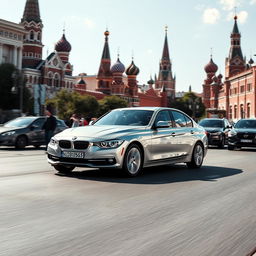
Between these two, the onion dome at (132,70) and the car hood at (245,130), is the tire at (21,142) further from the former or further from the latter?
the onion dome at (132,70)

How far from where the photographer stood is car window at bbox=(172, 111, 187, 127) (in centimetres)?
1090

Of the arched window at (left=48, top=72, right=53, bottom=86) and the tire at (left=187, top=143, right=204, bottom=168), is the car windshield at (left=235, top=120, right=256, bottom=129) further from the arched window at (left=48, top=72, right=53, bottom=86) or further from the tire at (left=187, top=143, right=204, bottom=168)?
the arched window at (left=48, top=72, right=53, bottom=86)

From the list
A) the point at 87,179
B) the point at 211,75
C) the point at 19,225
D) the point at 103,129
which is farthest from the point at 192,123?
the point at 211,75

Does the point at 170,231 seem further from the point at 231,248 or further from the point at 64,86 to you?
the point at 64,86

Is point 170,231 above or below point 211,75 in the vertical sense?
below

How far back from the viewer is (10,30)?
3351 inches

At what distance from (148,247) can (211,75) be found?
152808mm

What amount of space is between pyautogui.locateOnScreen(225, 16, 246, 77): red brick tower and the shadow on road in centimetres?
10083

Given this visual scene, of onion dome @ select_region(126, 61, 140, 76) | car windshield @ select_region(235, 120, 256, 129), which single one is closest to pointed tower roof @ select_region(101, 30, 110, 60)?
onion dome @ select_region(126, 61, 140, 76)

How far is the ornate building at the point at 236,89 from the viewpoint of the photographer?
84581 mm

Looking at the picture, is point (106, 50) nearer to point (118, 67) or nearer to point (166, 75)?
point (118, 67)

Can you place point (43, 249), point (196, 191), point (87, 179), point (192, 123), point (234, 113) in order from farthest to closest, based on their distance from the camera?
point (234, 113)
point (192, 123)
point (87, 179)
point (196, 191)
point (43, 249)

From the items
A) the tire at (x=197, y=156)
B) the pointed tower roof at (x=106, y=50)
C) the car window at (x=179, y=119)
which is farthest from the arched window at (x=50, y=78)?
the car window at (x=179, y=119)

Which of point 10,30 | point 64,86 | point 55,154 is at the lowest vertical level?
point 55,154
